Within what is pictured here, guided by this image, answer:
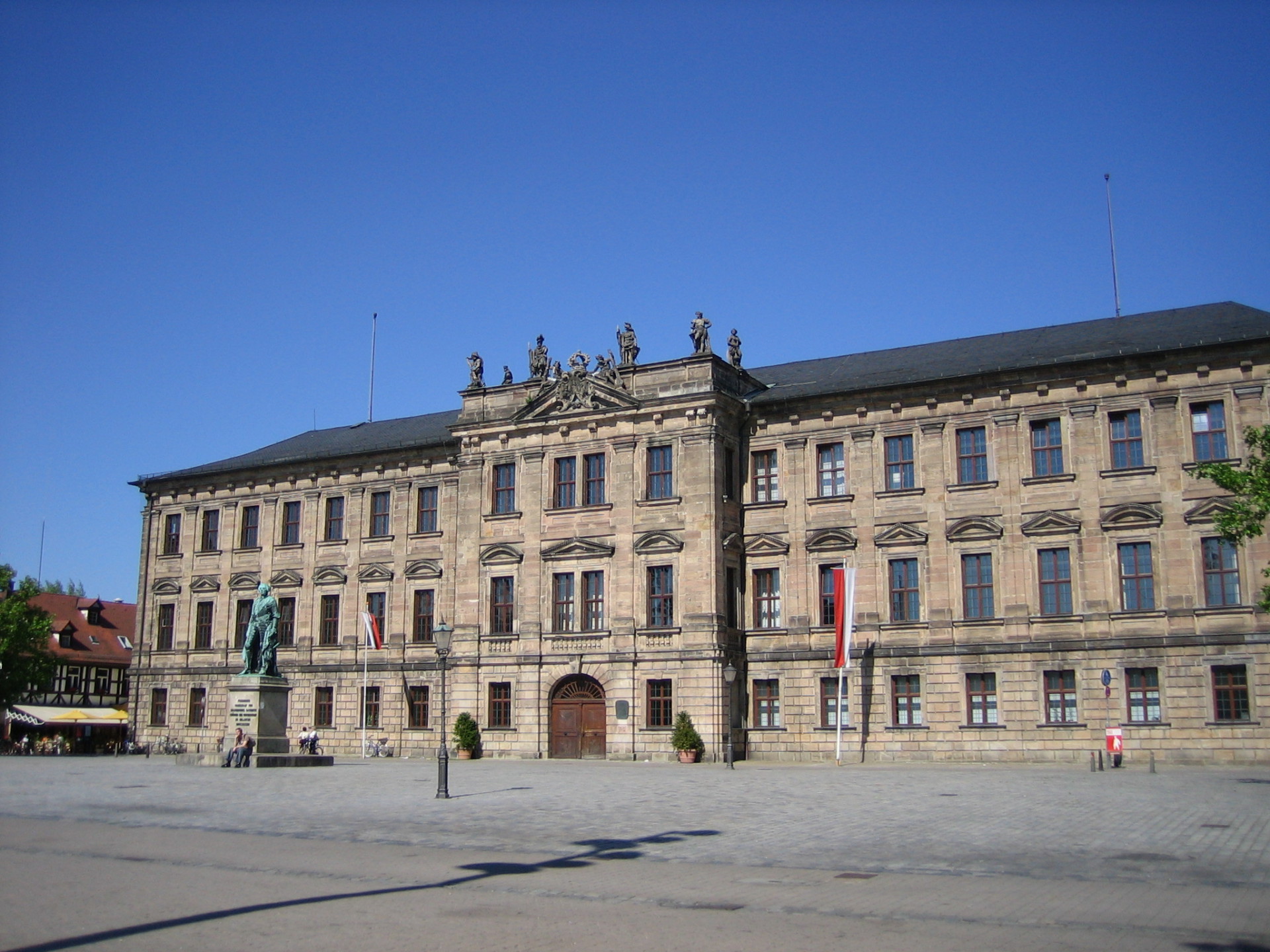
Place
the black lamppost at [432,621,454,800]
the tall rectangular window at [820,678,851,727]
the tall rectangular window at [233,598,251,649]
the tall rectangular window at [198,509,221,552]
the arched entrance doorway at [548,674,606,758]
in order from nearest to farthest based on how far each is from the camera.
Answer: the black lamppost at [432,621,454,800] < the tall rectangular window at [820,678,851,727] < the arched entrance doorway at [548,674,606,758] < the tall rectangular window at [233,598,251,649] < the tall rectangular window at [198,509,221,552]

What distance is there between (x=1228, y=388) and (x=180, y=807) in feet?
113

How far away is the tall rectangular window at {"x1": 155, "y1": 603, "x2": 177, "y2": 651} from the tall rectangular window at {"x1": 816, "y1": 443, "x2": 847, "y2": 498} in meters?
34.7

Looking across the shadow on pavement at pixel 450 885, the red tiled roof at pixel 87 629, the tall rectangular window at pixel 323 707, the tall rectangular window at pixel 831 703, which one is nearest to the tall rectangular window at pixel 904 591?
the tall rectangular window at pixel 831 703

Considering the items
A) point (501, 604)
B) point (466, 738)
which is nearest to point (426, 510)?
point (501, 604)

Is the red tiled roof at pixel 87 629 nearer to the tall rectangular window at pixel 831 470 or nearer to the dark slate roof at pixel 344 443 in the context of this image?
the dark slate roof at pixel 344 443

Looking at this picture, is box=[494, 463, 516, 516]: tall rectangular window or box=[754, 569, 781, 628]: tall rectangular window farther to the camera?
box=[494, 463, 516, 516]: tall rectangular window

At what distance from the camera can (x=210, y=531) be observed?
61.6 metres

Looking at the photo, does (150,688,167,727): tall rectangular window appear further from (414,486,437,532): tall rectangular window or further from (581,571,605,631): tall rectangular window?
(581,571,605,631): tall rectangular window

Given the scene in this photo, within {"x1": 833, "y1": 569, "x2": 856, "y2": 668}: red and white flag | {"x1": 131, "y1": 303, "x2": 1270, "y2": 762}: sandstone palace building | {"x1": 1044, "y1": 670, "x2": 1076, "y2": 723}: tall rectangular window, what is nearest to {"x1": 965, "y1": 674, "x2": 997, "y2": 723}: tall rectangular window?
{"x1": 131, "y1": 303, "x2": 1270, "y2": 762}: sandstone palace building

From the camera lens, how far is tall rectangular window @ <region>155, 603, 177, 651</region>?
61778 millimetres

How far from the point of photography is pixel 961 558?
44031mm

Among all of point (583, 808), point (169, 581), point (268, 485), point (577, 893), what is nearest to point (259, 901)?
point (577, 893)

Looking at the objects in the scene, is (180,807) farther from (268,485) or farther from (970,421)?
(268,485)

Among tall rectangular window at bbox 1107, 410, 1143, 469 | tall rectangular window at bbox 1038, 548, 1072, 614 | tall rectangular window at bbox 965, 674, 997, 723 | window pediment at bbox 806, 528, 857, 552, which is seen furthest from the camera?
window pediment at bbox 806, 528, 857, 552
